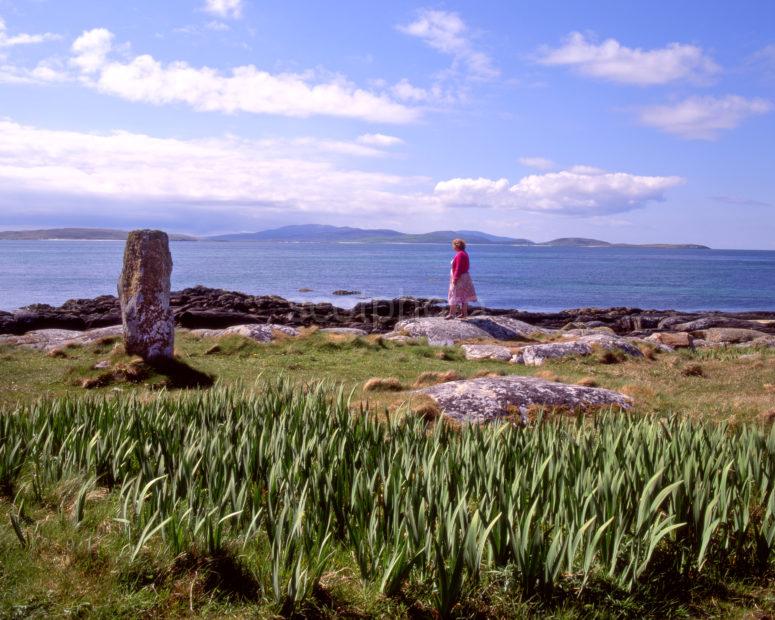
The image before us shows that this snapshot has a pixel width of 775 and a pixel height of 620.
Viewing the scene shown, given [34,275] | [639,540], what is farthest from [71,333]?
[34,275]

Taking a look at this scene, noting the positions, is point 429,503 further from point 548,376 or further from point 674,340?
point 674,340

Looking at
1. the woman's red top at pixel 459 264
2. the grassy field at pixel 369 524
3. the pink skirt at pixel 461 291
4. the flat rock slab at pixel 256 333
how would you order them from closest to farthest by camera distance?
1. the grassy field at pixel 369 524
2. the flat rock slab at pixel 256 333
3. the woman's red top at pixel 459 264
4. the pink skirt at pixel 461 291

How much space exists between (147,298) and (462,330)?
345 inches

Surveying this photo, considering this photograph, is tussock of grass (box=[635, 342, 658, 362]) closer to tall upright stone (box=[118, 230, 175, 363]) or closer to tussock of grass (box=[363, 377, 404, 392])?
tussock of grass (box=[363, 377, 404, 392])

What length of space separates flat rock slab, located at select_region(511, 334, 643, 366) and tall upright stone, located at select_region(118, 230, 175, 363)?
7.25m

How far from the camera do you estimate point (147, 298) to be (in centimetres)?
1318

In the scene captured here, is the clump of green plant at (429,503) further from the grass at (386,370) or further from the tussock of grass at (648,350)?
the tussock of grass at (648,350)

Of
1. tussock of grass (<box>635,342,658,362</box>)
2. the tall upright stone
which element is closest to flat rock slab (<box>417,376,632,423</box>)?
the tall upright stone

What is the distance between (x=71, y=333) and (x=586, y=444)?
18.8 meters

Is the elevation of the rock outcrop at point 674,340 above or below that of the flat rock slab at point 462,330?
below

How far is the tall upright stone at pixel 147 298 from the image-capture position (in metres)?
12.9

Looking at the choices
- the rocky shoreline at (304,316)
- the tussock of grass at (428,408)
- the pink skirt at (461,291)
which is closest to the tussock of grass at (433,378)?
the tussock of grass at (428,408)

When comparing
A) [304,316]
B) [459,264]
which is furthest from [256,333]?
[304,316]

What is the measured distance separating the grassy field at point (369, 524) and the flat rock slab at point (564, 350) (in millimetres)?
8955
